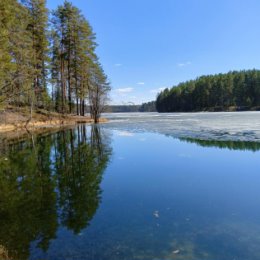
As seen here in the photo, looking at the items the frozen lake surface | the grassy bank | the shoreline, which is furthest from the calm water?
the grassy bank

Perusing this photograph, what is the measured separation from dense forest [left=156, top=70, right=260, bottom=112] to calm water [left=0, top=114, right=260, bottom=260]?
95.7 m

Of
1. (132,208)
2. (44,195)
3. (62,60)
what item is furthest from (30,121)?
(132,208)

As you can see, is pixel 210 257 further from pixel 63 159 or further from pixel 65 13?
pixel 65 13

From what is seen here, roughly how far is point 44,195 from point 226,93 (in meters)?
106

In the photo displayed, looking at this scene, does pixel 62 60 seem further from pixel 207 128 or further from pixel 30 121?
pixel 207 128

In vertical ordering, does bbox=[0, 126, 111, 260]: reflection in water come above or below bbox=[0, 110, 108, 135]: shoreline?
below

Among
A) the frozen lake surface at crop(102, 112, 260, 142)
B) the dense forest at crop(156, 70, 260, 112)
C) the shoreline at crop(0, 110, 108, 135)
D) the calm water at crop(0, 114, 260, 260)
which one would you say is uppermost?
the dense forest at crop(156, 70, 260, 112)

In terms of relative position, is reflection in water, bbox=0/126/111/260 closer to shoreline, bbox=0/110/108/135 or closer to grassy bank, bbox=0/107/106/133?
shoreline, bbox=0/110/108/135

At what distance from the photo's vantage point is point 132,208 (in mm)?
6504

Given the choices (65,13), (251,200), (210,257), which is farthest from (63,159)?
(65,13)

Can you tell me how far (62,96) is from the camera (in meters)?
39.7

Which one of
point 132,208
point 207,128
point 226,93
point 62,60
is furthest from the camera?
point 226,93

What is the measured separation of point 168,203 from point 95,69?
45585 millimetres

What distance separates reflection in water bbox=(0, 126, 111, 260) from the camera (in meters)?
5.28
